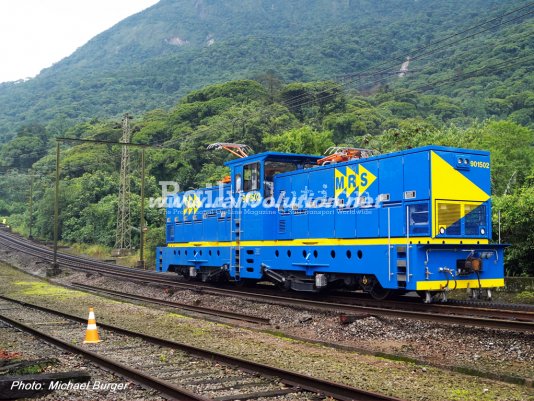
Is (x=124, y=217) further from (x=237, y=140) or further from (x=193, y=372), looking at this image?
(x=193, y=372)

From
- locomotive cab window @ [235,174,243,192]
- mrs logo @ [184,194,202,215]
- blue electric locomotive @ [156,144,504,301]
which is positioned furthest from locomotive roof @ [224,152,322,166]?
mrs logo @ [184,194,202,215]

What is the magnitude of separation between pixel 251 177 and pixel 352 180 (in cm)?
384

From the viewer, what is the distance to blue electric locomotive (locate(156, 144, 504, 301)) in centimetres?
1158

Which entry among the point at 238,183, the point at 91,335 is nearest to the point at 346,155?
the point at 238,183

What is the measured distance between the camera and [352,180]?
13602mm

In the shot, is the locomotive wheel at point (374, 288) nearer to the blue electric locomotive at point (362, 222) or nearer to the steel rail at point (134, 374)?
the blue electric locomotive at point (362, 222)

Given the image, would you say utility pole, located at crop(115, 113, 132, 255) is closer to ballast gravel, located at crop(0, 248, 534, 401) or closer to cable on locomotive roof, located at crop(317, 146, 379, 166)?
ballast gravel, located at crop(0, 248, 534, 401)

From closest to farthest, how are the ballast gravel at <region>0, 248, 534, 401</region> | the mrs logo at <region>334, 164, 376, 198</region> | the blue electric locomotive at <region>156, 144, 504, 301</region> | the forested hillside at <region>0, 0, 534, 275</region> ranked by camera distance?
the ballast gravel at <region>0, 248, 534, 401</region>, the blue electric locomotive at <region>156, 144, 504, 301</region>, the mrs logo at <region>334, 164, 376, 198</region>, the forested hillside at <region>0, 0, 534, 275</region>

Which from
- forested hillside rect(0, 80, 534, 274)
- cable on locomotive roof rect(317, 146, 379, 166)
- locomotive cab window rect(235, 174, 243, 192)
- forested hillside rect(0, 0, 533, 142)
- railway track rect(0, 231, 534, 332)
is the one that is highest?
forested hillside rect(0, 0, 533, 142)

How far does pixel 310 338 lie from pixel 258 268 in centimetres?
599

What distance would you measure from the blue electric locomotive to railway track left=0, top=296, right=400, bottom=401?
4.88 metres

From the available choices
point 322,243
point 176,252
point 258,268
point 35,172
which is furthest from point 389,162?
point 35,172

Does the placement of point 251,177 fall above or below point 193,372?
above

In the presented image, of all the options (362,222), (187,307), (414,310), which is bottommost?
(187,307)
